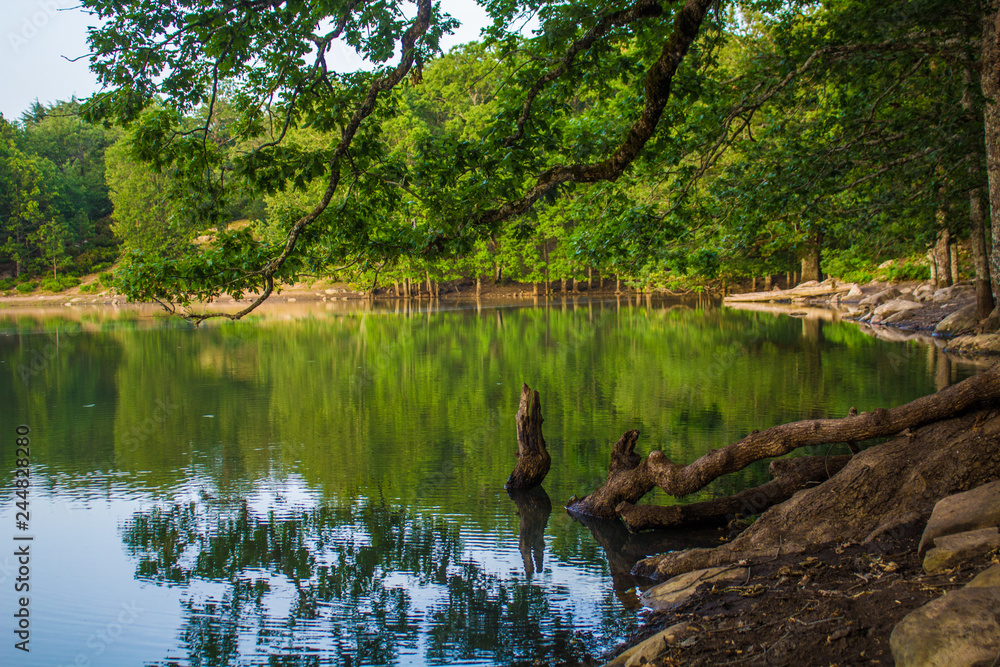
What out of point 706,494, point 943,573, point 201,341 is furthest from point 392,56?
point 201,341

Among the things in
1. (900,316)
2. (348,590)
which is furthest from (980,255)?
(348,590)

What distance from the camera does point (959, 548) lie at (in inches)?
181

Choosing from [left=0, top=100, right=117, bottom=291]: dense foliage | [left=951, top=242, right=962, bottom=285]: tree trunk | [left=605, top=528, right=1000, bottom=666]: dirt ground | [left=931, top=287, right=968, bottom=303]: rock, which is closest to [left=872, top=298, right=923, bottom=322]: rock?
[left=931, top=287, right=968, bottom=303]: rock

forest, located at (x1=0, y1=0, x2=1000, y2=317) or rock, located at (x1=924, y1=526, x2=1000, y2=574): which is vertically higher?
forest, located at (x1=0, y1=0, x2=1000, y2=317)

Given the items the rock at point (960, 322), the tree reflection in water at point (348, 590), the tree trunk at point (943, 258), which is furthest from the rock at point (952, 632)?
the tree trunk at point (943, 258)

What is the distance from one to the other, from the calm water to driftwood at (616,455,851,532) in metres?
0.19

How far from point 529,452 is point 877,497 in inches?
168

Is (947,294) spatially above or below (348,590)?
above

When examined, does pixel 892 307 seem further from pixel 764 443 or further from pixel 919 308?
pixel 764 443

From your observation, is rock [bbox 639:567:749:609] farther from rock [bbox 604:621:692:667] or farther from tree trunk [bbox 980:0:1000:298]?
tree trunk [bbox 980:0:1000:298]

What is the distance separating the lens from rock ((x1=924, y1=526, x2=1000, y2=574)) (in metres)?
4.47

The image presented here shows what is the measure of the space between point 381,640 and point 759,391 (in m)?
11.7

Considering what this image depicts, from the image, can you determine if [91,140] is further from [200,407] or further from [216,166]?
[216,166]

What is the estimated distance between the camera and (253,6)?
719cm
